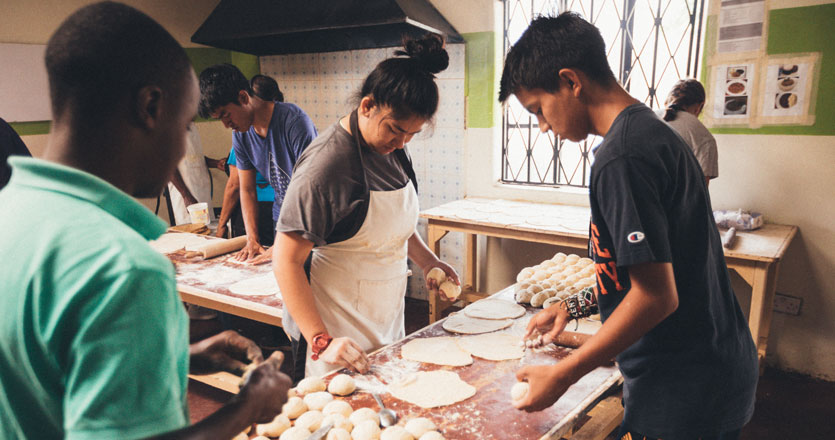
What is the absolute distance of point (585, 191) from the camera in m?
4.16

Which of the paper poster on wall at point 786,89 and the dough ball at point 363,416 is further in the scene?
the paper poster on wall at point 786,89

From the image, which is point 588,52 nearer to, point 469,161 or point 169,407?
point 169,407

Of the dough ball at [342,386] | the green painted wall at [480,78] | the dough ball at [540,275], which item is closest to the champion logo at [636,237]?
the dough ball at [342,386]

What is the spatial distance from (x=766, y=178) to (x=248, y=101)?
3.36 meters

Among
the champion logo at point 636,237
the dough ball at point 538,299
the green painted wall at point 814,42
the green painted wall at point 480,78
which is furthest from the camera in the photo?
the green painted wall at point 480,78

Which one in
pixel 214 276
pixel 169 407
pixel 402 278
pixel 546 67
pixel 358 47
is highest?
pixel 358 47

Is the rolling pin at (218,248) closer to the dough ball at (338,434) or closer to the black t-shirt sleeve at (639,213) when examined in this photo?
the dough ball at (338,434)

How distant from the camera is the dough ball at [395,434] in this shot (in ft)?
4.14

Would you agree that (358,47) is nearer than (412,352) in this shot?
No

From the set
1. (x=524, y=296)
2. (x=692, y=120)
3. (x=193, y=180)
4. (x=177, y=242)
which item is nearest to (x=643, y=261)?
(x=524, y=296)

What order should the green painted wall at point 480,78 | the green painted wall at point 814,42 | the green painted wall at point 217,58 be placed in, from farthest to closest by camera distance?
the green painted wall at point 217,58, the green painted wall at point 480,78, the green painted wall at point 814,42

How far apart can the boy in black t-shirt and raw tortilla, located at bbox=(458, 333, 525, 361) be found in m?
0.53

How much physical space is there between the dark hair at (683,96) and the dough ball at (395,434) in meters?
2.83

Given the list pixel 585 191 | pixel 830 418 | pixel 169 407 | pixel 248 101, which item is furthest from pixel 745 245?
pixel 169 407
